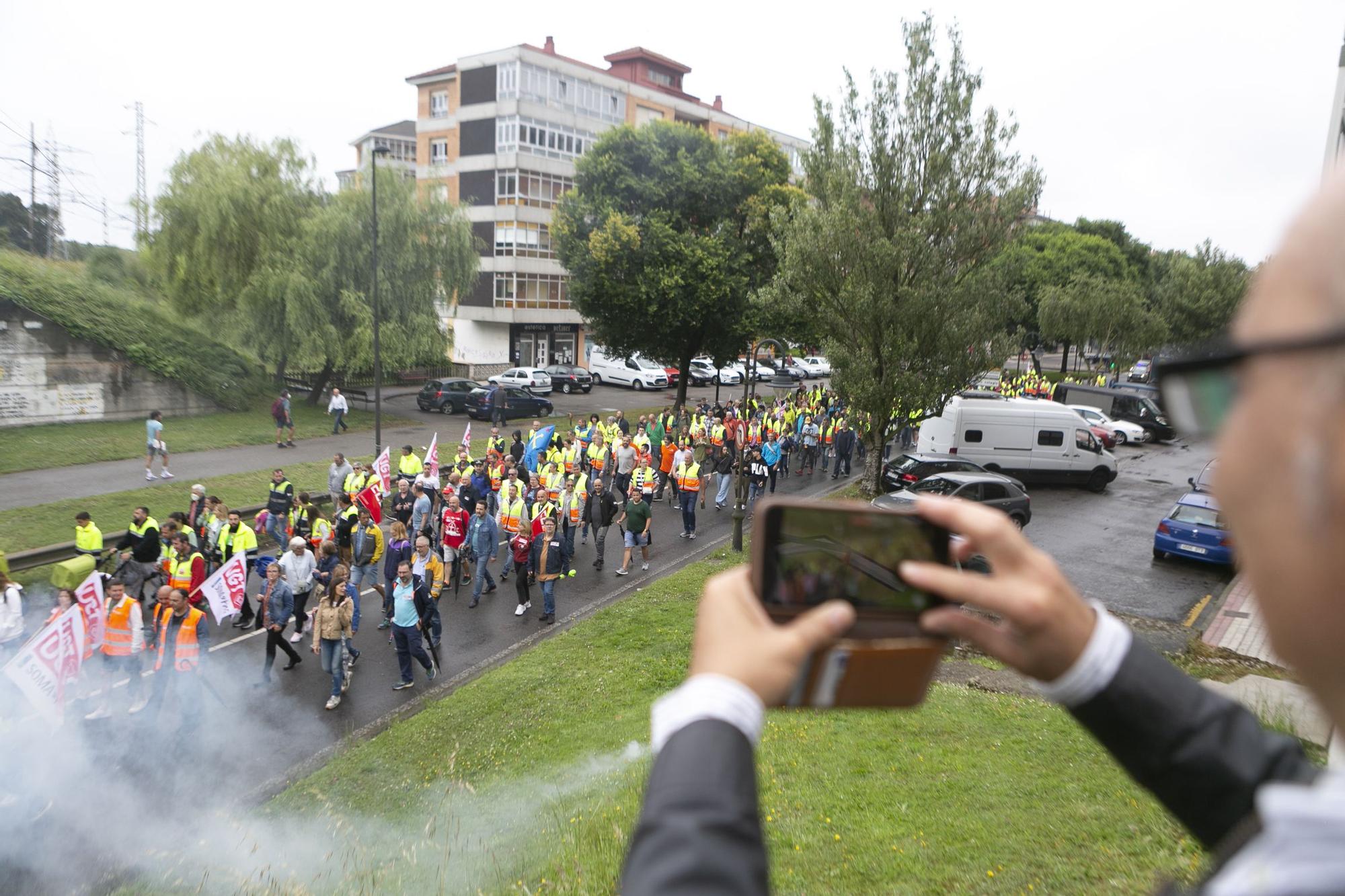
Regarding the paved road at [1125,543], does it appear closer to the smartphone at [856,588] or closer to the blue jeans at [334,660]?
the smartphone at [856,588]

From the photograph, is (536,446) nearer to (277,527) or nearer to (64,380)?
(277,527)

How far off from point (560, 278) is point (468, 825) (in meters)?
45.9

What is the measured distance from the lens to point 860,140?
1866 cm

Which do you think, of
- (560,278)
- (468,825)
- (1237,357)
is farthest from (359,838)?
(560,278)

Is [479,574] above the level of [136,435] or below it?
below

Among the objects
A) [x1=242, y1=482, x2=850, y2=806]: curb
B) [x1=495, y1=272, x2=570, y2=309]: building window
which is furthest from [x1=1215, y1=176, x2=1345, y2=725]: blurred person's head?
[x1=495, y1=272, x2=570, y2=309]: building window

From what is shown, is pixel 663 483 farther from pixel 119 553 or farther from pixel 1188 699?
pixel 1188 699

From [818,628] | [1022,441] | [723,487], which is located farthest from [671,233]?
[818,628]

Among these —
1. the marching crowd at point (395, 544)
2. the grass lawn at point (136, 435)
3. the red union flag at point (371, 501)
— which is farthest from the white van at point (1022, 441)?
the grass lawn at point (136, 435)

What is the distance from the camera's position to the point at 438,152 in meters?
50.5

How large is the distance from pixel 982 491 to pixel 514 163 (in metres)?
36.8

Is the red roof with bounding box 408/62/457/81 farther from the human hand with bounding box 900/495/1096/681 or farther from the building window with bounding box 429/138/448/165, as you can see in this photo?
the human hand with bounding box 900/495/1096/681

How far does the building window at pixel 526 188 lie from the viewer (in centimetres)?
4744

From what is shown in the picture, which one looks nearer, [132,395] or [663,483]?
[663,483]
